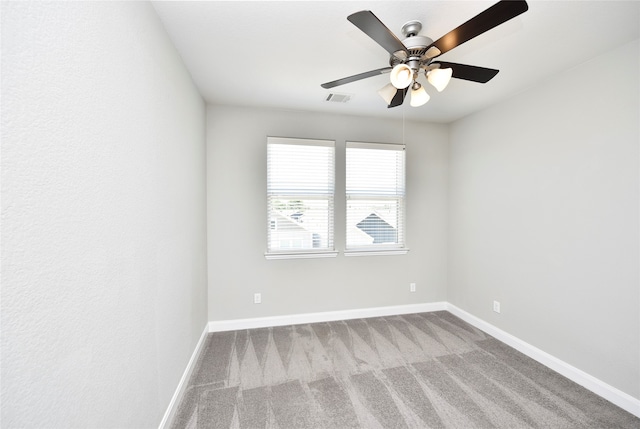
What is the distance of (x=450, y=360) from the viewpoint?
8.31 feet

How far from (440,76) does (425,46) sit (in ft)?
0.64

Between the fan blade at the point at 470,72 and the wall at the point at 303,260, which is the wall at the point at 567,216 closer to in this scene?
the wall at the point at 303,260

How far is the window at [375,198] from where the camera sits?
11.4 feet

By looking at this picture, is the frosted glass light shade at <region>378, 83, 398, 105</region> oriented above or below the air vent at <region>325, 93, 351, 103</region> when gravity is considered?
below

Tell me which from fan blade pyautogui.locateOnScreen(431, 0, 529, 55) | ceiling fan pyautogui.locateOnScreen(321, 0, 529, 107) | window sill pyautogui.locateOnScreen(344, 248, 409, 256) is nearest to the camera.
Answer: fan blade pyautogui.locateOnScreen(431, 0, 529, 55)

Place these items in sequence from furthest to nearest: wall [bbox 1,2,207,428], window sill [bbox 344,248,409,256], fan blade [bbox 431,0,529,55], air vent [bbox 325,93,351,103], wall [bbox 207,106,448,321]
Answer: window sill [bbox 344,248,409,256] → wall [bbox 207,106,448,321] → air vent [bbox 325,93,351,103] → fan blade [bbox 431,0,529,55] → wall [bbox 1,2,207,428]

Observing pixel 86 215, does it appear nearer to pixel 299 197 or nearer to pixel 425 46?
pixel 425 46

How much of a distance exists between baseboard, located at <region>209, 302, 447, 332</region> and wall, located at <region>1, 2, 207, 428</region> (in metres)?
1.32

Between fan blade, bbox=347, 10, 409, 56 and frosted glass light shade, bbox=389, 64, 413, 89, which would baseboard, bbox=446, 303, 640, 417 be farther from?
fan blade, bbox=347, 10, 409, 56

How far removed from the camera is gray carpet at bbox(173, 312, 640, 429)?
72.1 inches

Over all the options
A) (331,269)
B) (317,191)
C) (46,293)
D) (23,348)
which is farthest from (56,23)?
(331,269)

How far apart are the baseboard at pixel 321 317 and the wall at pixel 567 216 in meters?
0.68

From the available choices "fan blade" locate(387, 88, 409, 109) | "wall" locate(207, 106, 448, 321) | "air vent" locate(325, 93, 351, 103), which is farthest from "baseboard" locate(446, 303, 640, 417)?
"air vent" locate(325, 93, 351, 103)

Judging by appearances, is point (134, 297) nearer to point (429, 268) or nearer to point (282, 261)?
point (282, 261)
